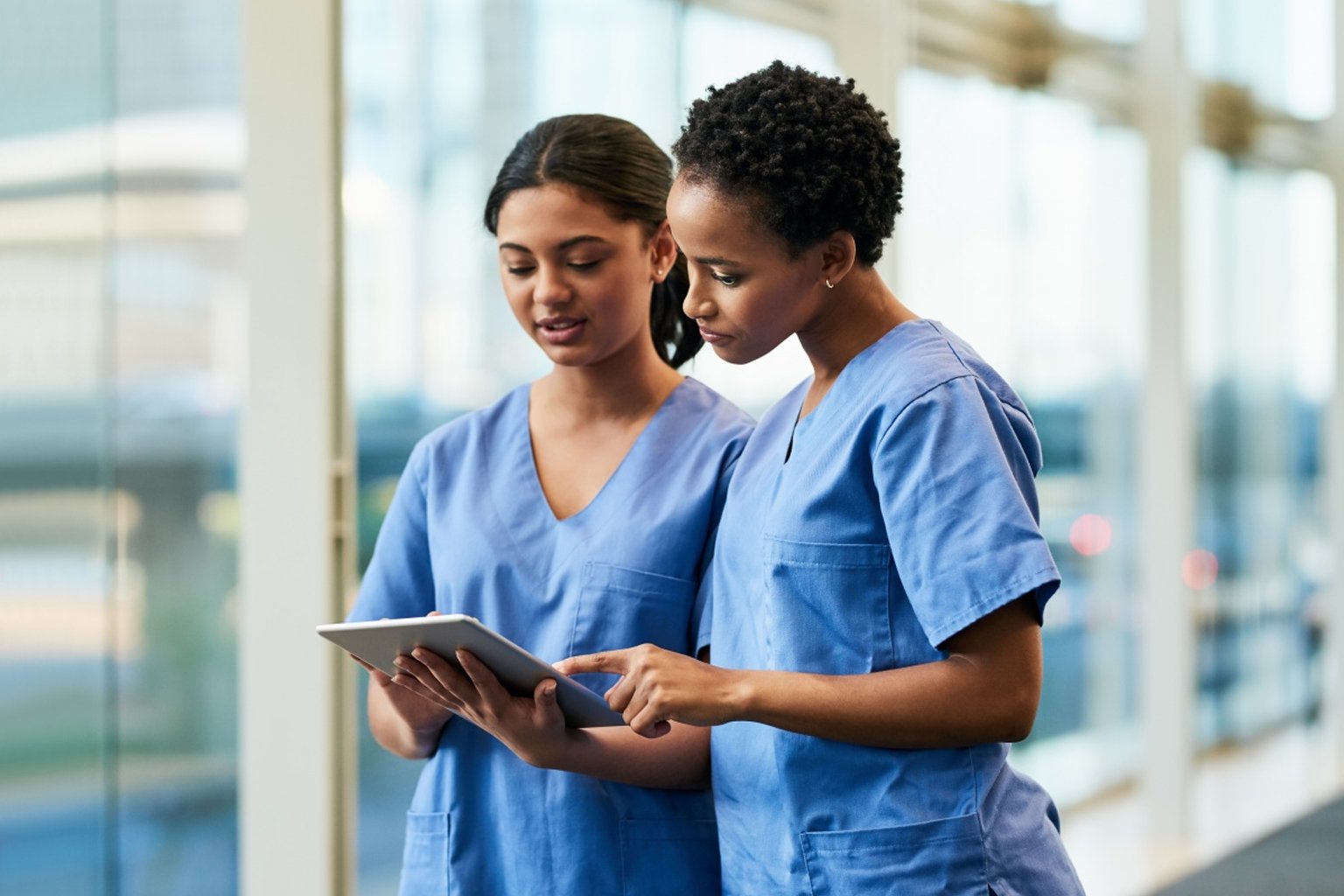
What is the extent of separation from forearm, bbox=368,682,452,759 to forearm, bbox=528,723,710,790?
0.56 ft

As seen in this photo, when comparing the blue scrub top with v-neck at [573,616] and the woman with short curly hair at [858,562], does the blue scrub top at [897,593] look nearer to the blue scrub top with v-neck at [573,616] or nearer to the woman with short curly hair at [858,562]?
the woman with short curly hair at [858,562]

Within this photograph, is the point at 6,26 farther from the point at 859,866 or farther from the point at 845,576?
the point at 859,866

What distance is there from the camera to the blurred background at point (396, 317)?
7.00 ft

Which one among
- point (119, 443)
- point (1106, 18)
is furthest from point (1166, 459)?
point (119, 443)

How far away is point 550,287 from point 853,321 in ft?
1.00

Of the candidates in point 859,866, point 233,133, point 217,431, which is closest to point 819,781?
point 859,866

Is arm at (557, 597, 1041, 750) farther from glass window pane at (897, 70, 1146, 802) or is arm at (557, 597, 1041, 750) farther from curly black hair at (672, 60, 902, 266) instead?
glass window pane at (897, 70, 1146, 802)

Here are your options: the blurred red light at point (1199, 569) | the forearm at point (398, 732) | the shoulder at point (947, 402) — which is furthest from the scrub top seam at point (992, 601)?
the blurred red light at point (1199, 569)

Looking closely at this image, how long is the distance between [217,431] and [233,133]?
489 mm

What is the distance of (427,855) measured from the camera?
1.47 meters

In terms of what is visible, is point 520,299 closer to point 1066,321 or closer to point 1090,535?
point 1066,321

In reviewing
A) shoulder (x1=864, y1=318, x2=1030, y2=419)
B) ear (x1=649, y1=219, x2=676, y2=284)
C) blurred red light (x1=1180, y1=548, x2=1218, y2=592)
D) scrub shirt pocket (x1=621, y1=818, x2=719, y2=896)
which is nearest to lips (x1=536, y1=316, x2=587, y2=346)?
ear (x1=649, y1=219, x2=676, y2=284)

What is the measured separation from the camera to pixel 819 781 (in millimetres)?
1221

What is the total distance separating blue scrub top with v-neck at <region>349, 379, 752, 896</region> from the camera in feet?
4.65
